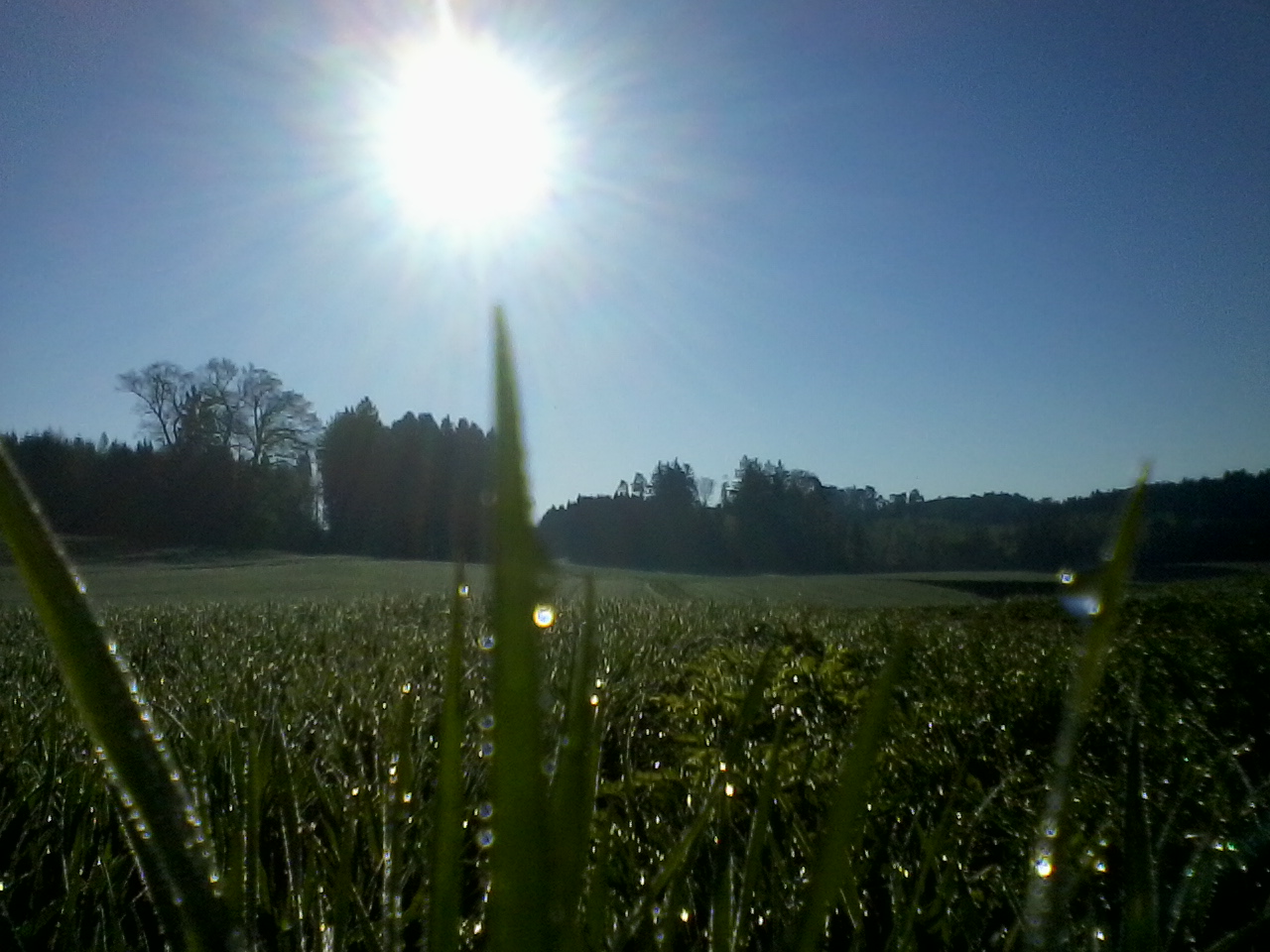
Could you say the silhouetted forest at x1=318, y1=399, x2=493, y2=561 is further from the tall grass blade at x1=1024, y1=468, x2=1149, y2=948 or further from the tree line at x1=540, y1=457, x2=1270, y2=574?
the tall grass blade at x1=1024, y1=468, x2=1149, y2=948

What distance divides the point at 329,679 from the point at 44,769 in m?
0.56

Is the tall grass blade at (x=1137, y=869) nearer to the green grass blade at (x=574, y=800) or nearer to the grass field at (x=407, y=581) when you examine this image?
the green grass blade at (x=574, y=800)

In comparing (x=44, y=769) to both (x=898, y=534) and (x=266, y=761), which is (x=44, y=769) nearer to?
(x=266, y=761)

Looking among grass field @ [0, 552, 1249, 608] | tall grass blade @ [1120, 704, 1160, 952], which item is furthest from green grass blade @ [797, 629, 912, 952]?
grass field @ [0, 552, 1249, 608]

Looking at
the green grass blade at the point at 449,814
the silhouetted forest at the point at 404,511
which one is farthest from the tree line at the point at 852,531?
the green grass blade at the point at 449,814

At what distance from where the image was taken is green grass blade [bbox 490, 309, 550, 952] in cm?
22

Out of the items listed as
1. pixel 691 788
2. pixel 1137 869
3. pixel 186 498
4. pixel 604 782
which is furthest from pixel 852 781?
pixel 186 498

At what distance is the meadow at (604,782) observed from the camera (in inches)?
10.0

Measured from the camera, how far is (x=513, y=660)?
0.74 feet

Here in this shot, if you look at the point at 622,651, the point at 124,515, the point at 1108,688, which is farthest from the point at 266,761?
the point at 124,515

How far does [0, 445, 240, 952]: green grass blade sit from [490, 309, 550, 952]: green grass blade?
10cm

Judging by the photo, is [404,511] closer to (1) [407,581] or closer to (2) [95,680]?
(1) [407,581]

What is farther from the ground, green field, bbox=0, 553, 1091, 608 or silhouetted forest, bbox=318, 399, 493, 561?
silhouetted forest, bbox=318, 399, 493, 561

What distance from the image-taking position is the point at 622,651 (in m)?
1.78
